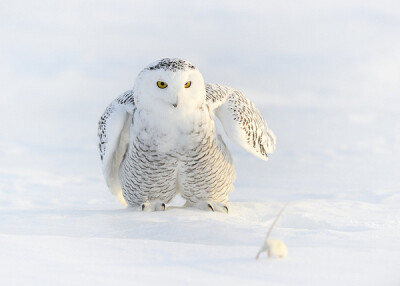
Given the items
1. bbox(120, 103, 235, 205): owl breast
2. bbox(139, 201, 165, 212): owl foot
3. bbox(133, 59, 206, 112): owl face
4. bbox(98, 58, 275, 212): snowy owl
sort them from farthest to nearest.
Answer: bbox(139, 201, 165, 212): owl foot
bbox(120, 103, 235, 205): owl breast
bbox(98, 58, 275, 212): snowy owl
bbox(133, 59, 206, 112): owl face

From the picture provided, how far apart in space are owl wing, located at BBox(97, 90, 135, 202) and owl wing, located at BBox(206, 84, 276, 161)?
1.92 ft

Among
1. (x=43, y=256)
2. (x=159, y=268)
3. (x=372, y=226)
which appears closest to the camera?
(x=159, y=268)

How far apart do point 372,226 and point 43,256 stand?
77.0 inches

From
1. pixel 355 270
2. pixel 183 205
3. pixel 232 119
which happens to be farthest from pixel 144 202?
pixel 355 270

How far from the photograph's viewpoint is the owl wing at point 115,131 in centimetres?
369

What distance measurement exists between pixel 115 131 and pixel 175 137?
1.70 feet

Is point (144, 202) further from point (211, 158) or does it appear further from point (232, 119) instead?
point (232, 119)

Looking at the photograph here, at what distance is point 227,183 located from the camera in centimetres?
383

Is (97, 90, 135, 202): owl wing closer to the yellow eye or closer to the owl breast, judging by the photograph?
the owl breast

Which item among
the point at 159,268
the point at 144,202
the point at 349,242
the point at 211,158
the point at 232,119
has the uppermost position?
the point at 232,119

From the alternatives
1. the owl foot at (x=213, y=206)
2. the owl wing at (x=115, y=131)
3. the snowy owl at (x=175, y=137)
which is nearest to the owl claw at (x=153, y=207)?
the snowy owl at (x=175, y=137)

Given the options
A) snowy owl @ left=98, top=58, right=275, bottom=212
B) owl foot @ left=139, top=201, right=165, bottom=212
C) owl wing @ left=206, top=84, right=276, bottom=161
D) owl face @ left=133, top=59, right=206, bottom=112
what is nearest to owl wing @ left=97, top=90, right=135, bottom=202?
snowy owl @ left=98, top=58, right=275, bottom=212

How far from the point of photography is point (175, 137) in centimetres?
339

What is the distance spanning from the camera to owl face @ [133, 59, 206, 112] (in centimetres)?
316
